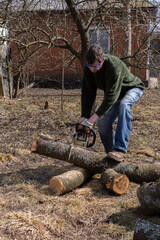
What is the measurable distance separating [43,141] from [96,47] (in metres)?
1.51

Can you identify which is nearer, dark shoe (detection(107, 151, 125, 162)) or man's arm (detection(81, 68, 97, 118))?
dark shoe (detection(107, 151, 125, 162))

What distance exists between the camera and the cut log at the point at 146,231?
2.07 meters

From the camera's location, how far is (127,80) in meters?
3.84

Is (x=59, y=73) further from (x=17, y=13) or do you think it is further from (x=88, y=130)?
(x=88, y=130)

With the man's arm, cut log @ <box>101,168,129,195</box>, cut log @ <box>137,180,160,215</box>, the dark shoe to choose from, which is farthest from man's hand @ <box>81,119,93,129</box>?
Result: cut log @ <box>137,180,160,215</box>

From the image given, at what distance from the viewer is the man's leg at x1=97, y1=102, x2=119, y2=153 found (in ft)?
13.0

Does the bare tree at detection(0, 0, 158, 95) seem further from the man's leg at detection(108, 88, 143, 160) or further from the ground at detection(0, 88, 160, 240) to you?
the man's leg at detection(108, 88, 143, 160)

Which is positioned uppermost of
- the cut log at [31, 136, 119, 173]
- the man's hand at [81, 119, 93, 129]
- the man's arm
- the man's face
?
the man's face

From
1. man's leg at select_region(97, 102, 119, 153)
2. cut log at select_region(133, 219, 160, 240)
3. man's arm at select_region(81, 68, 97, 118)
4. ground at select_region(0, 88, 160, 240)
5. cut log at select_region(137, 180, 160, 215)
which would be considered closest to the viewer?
cut log at select_region(133, 219, 160, 240)

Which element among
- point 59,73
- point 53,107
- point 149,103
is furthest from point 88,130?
point 59,73

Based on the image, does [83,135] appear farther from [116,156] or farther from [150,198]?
[150,198]

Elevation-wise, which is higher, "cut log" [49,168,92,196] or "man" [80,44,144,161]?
"man" [80,44,144,161]

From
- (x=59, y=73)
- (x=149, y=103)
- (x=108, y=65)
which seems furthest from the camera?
(x=59, y=73)

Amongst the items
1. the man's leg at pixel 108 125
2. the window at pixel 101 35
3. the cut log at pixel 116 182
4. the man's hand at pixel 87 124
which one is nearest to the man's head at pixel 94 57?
the man's hand at pixel 87 124
